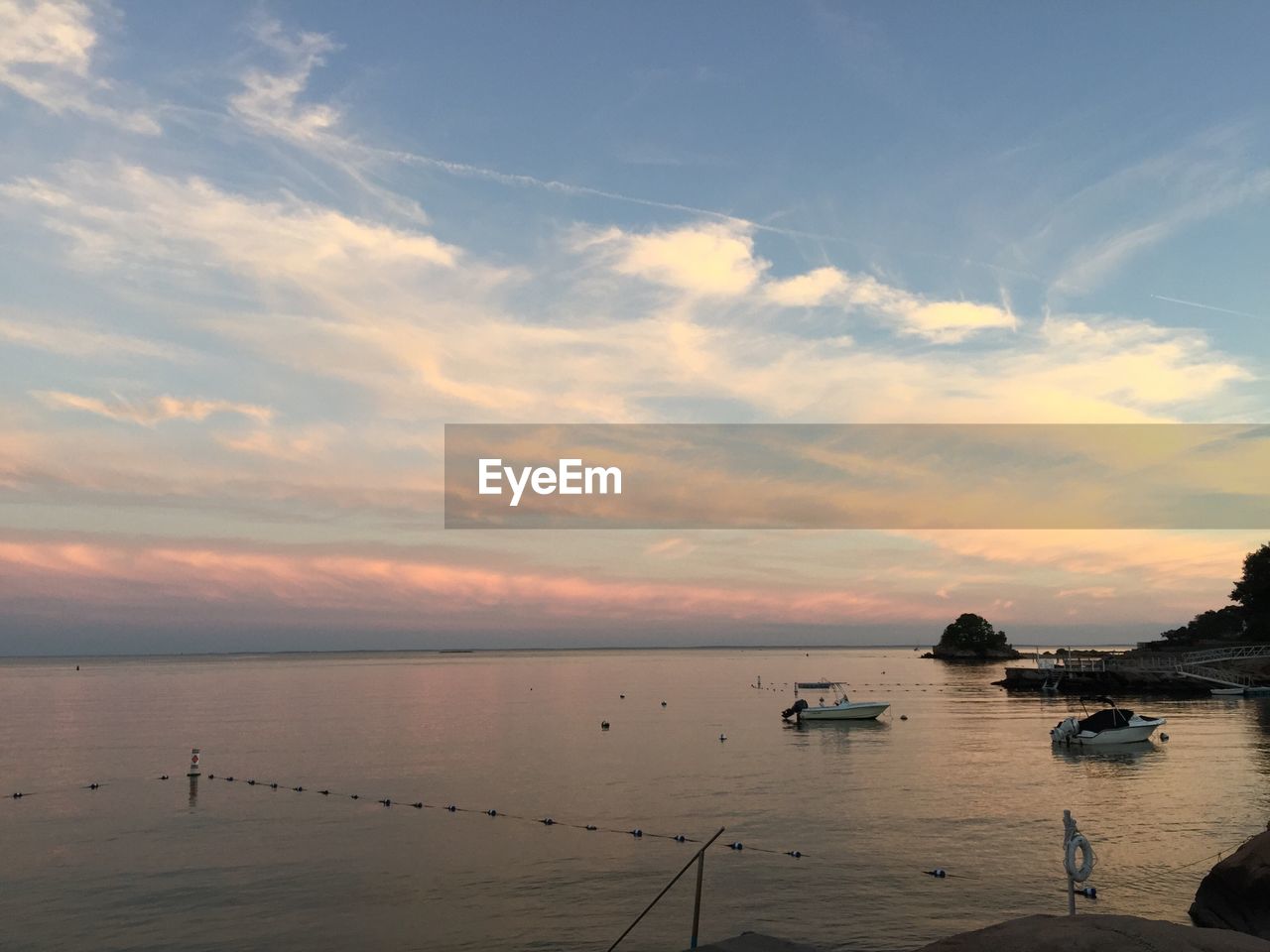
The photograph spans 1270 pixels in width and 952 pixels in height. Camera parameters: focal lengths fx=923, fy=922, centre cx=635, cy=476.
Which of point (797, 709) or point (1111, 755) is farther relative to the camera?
point (797, 709)

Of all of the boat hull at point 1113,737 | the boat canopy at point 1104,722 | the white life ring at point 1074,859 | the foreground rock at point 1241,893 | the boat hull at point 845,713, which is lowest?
the boat hull at point 845,713

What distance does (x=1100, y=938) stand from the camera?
38.3ft

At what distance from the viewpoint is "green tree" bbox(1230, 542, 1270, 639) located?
146 meters

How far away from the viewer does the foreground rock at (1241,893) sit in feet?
69.0

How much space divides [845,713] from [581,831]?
193 ft

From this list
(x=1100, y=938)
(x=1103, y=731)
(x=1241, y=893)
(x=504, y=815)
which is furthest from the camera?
(x=1103, y=731)

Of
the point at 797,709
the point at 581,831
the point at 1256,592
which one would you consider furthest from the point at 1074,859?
the point at 1256,592

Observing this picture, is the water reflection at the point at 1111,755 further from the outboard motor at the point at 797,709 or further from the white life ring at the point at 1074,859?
the white life ring at the point at 1074,859

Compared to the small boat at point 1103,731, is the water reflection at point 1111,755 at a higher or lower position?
lower

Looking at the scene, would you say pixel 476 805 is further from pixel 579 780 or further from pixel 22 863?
pixel 22 863

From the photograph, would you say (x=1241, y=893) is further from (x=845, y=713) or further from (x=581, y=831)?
(x=845, y=713)

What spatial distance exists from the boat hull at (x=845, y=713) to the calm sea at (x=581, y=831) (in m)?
8.26

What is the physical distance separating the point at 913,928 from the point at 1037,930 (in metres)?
15.2

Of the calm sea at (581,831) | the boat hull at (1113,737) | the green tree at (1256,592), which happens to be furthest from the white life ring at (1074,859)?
the green tree at (1256,592)
